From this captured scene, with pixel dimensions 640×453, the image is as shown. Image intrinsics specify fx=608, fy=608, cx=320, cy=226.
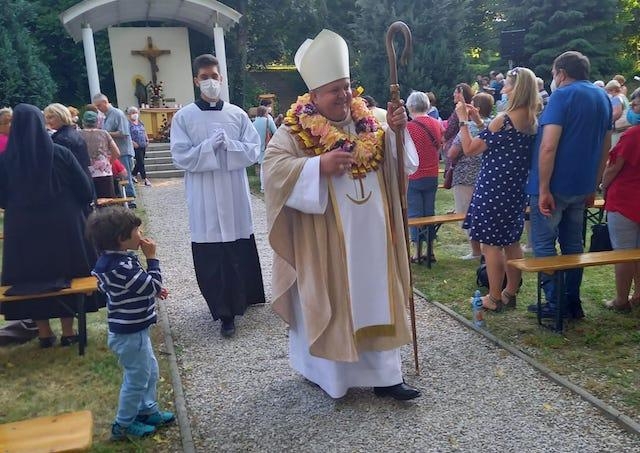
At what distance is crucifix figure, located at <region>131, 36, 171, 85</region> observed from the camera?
2130 cm

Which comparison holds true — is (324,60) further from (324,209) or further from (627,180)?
(627,180)

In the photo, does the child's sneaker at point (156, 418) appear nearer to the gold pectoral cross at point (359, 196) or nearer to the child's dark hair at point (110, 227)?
the child's dark hair at point (110, 227)

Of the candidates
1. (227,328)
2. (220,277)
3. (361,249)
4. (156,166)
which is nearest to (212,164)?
(220,277)

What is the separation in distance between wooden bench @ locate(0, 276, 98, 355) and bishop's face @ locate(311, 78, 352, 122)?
233 cm

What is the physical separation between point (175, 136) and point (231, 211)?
0.77 metres

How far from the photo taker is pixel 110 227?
10.8 feet

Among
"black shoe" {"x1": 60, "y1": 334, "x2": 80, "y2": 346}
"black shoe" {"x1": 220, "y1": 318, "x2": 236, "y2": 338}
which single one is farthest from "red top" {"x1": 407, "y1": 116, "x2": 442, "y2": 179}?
"black shoe" {"x1": 60, "y1": 334, "x2": 80, "y2": 346}

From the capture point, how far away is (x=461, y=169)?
7.11 metres

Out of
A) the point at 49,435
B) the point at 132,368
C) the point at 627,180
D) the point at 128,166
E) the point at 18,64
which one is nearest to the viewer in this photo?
the point at 49,435

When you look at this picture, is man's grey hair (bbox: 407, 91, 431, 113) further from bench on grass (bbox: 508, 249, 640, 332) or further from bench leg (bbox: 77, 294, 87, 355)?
bench leg (bbox: 77, 294, 87, 355)

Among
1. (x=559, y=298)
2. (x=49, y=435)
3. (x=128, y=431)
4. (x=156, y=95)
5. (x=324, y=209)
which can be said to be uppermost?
(x=156, y=95)

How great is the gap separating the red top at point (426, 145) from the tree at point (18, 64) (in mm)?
15131

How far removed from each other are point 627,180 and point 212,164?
11.1ft

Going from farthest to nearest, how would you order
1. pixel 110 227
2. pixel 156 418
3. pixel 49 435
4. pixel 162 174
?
pixel 162 174 → pixel 156 418 → pixel 110 227 → pixel 49 435
